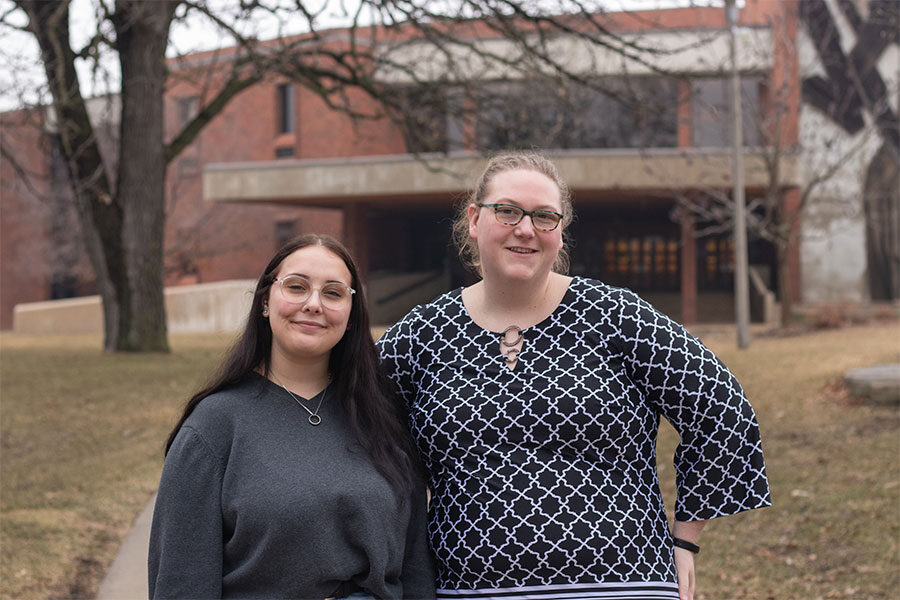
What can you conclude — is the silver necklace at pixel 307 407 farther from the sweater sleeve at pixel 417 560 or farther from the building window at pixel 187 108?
the building window at pixel 187 108

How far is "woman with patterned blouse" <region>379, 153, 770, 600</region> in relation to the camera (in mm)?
2695

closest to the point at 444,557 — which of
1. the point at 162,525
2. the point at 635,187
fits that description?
the point at 162,525

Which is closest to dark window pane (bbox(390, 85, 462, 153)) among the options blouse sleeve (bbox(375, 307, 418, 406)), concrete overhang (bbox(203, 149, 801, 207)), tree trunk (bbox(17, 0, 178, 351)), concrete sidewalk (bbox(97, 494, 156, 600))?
tree trunk (bbox(17, 0, 178, 351))

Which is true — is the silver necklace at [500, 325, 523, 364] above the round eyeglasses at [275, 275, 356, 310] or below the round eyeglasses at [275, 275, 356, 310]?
below

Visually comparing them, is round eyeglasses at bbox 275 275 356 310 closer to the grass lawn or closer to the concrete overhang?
the grass lawn

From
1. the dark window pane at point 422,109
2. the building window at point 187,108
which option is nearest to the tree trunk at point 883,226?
the dark window pane at point 422,109

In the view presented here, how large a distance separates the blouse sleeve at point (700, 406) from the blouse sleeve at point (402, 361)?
654 mm

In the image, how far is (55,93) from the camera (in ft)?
42.3

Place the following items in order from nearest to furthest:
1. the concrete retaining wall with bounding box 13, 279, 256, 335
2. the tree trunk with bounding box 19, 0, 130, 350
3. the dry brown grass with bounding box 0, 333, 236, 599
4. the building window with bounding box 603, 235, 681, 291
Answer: the dry brown grass with bounding box 0, 333, 236, 599 < the tree trunk with bounding box 19, 0, 130, 350 < the concrete retaining wall with bounding box 13, 279, 256, 335 < the building window with bounding box 603, 235, 681, 291

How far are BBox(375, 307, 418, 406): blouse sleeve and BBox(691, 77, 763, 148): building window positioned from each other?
83.6ft

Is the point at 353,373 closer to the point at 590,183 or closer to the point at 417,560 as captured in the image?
the point at 417,560

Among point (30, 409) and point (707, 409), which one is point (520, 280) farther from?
point (30, 409)

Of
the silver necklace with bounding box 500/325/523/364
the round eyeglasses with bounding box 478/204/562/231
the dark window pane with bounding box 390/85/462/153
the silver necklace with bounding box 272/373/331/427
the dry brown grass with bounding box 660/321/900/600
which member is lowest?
the dry brown grass with bounding box 660/321/900/600

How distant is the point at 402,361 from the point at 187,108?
3792 centimetres
